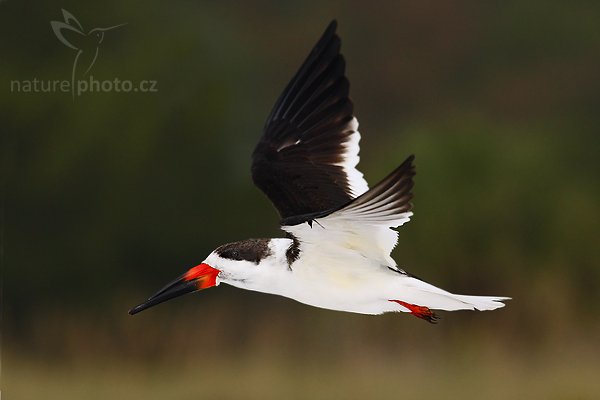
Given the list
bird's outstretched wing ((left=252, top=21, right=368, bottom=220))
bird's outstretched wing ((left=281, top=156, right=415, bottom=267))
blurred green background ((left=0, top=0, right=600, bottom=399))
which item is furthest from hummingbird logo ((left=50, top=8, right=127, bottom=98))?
bird's outstretched wing ((left=281, top=156, right=415, bottom=267))

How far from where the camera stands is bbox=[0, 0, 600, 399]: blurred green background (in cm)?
798

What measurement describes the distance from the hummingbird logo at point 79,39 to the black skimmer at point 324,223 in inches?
237

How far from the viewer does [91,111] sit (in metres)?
10.5

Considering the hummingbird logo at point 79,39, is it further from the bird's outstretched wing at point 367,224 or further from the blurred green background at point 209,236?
the bird's outstretched wing at point 367,224

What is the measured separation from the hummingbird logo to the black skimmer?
6.01 m

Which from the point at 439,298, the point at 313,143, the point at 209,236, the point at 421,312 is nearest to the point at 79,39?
the point at 209,236

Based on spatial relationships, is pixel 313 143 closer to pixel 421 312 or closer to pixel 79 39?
pixel 421 312

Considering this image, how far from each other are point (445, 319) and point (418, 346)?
0.91 feet

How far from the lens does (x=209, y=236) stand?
10.3 m

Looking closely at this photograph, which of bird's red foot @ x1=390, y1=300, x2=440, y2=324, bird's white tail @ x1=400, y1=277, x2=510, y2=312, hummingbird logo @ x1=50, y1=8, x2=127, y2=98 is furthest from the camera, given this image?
hummingbird logo @ x1=50, y1=8, x2=127, y2=98

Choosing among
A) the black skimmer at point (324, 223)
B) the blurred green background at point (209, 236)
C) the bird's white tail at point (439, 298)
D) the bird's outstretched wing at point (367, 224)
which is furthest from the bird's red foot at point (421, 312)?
the blurred green background at point (209, 236)

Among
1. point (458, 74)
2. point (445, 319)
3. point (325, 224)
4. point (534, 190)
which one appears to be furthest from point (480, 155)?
point (458, 74)

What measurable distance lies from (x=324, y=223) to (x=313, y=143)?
124cm

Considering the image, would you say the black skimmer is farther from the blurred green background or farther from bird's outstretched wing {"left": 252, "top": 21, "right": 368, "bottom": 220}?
the blurred green background
